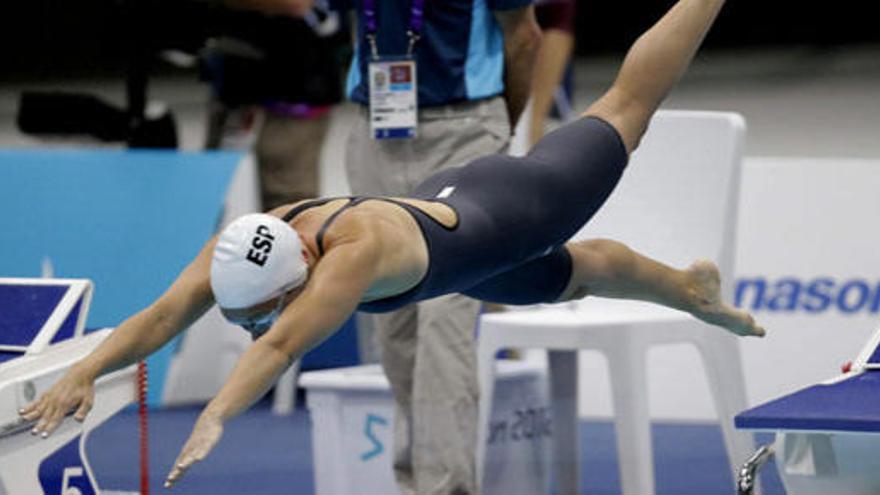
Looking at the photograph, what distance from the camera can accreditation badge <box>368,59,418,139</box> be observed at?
5258mm

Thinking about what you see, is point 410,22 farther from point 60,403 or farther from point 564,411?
point 60,403

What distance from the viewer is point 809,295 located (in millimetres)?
6879

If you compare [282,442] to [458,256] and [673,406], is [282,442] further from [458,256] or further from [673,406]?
[458,256]

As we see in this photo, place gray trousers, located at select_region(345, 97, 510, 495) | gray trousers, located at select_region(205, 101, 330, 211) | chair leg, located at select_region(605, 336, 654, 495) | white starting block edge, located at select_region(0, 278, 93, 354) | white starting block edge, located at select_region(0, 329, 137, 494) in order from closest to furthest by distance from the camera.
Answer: white starting block edge, located at select_region(0, 329, 137, 494), white starting block edge, located at select_region(0, 278, 93, 354), gray trousers, located at select_region(345, 97, 510, 495), chair leg, located at select_region(605, 336, 654, 495), gray trousers, located at select_region(205, 101, 330, 211)

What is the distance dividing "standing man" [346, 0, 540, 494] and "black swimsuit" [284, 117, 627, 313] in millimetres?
418

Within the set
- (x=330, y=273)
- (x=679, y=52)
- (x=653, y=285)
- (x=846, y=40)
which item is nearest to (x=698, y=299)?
(x=653, y=285)

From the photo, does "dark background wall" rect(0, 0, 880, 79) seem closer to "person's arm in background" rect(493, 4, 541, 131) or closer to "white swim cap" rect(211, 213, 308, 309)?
"person's arm in background" rect(493, 4, 541, 131)

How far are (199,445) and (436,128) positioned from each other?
6.37 feet

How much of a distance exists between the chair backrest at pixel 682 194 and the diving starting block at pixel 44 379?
5.55ft

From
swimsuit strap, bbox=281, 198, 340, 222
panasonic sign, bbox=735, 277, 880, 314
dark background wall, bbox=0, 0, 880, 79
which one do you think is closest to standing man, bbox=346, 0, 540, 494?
swimsuit strap, bbox=281, 198, 340, 222

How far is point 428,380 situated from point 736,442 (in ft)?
2.93

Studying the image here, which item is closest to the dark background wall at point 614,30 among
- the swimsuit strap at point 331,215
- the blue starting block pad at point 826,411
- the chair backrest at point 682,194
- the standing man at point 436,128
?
the chair backrest at point 682,194

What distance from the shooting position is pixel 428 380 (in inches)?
206

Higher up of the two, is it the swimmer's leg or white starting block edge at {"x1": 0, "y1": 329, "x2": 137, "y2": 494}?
the swimmer's leg
